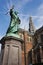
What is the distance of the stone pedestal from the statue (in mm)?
511

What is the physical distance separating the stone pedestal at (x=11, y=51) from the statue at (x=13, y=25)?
51 centimetres

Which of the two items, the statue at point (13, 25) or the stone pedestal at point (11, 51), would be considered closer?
the stone pedestal at point (11, 51)

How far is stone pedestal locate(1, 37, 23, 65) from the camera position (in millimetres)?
9169

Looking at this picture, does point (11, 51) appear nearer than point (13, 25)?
Yes

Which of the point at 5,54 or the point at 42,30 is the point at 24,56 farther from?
the point at 5,54

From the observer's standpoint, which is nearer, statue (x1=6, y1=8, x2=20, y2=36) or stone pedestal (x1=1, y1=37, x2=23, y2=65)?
stone pedestal (x1=1, y1=37, x2=23, y2=65)

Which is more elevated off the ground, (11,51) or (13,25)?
(13,25)

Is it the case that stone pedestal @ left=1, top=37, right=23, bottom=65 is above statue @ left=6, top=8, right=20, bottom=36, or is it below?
below

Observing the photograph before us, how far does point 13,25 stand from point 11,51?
1.98 m

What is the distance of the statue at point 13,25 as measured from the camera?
33.8 ft

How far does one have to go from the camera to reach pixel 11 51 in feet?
31.0

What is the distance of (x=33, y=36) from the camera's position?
39312mm

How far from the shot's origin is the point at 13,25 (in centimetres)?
1055

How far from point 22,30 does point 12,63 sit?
93.1ft
